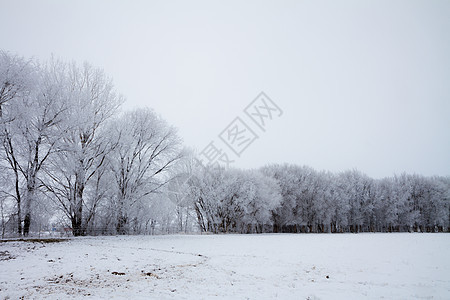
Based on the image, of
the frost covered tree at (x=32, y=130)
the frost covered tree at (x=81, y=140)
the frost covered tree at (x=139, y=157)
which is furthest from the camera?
the frost covered tree at (x=139, y=157)

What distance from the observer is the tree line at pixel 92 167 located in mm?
24172

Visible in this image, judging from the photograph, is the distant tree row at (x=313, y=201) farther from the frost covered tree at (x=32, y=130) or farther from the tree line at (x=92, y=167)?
the frost covered tree at (x=32, y=130)

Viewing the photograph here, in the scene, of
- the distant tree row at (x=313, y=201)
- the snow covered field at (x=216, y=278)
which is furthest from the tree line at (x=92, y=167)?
the snow covered field at (x=216, y=278)

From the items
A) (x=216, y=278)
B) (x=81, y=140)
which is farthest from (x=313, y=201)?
(x=216, y=278)

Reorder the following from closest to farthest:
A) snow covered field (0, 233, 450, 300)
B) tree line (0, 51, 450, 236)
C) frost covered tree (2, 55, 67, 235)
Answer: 1. snow covered field (0, 233, 450, 300)
2. frost covered tree (2, 55, 67, 235)
3. tree line (0, 51, 450, 236)

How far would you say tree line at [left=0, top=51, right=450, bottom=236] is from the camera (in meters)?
24.2

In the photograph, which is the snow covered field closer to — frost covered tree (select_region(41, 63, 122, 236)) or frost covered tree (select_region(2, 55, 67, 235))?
Answer: frost covered tree (select_region(2, 55, 67, 235))

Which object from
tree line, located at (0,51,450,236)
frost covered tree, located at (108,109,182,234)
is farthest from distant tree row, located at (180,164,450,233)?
frost covered tree, located at (108,109,182,234)

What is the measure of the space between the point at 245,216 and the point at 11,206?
39.3m

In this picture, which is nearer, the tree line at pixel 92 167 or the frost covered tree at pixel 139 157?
the tree line at pixel 92 167

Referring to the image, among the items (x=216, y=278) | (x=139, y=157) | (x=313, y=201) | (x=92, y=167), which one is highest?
(x=139, y=157)

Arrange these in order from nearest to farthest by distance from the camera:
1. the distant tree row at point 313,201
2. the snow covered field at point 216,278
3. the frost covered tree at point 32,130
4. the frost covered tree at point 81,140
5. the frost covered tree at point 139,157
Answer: the snow covered field at point 216,278 < the frost covered tree at point 32,130 < the frost covered tree at point 81,140 < the frost covered tree at point 139,157 < the distant tree row at point 313,201

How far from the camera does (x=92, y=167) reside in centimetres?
3183

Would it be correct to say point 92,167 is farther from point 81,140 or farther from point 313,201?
point 313,201
